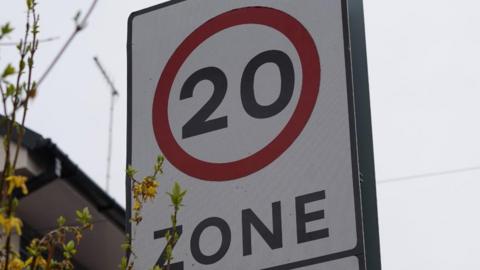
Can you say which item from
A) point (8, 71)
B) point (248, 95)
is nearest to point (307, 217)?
point (248, 95)

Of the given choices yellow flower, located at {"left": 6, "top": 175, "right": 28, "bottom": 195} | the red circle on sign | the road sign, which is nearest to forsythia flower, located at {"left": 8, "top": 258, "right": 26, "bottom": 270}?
yellow flower, located at {"left": 6, "top": 175, "right": 28, "bottom": 195}

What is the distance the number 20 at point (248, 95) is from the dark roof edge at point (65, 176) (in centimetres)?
817

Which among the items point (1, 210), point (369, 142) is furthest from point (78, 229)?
point (369, 142)

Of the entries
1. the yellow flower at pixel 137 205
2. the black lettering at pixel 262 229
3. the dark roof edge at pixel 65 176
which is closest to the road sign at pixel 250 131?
the black lettering at pixel 262 229

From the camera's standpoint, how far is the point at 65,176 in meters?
12.4

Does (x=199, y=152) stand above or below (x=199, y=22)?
below

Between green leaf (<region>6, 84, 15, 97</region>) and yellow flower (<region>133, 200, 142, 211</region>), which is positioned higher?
green leaf (<region>6, 84, 15, 97</region>)

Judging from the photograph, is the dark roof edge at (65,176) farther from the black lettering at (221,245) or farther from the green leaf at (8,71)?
the green leaf at (8,71)

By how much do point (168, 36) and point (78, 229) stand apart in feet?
3.45

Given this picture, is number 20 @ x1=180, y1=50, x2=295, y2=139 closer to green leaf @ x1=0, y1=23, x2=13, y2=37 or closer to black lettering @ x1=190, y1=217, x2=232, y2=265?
black lettering @ x1=190, y1=217, x2=232, y2=265

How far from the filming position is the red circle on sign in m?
3.28

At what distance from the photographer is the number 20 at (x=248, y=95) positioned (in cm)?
335

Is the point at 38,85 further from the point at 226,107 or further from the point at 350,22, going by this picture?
the point at 350,22

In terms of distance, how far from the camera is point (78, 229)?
8.89 feet
